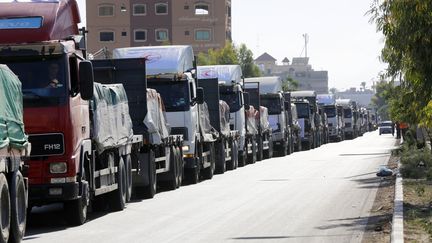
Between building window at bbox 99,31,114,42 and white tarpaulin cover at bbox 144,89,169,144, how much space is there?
106818mm

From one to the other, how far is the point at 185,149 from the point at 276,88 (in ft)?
88.2

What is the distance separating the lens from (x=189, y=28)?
440 feet

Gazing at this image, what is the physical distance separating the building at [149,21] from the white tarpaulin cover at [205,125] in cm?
9812

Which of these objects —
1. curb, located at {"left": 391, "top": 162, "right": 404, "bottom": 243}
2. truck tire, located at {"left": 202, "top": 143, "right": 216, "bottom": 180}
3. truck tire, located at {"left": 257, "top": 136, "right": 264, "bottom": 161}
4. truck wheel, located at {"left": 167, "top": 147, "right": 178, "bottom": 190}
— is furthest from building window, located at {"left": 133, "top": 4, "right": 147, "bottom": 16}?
curb, located at {"left": 391, "top": 162, "right": 404, "bottom": 243}

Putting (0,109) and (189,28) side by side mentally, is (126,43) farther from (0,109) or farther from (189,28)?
(0,109)

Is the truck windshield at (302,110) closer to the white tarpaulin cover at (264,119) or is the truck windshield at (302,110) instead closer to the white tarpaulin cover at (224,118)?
the white tarpaulin cover at (264,119)

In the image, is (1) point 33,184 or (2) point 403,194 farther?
(2) point 403,194

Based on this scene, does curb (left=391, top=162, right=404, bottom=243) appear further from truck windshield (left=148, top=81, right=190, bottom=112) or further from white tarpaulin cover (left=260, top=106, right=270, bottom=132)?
white tarpaulin cover (left=260, top=106, right=270, bottom=132)

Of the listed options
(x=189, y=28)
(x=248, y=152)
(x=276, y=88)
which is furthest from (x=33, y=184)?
(x=189, y=28)

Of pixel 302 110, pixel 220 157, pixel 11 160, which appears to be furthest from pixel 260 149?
pixel 11 160

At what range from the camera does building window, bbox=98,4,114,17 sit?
134750 mm

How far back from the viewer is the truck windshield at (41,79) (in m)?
17.8

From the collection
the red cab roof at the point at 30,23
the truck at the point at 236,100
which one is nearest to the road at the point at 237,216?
the red cab roof at the point at 30,23

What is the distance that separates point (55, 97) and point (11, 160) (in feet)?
9.74
